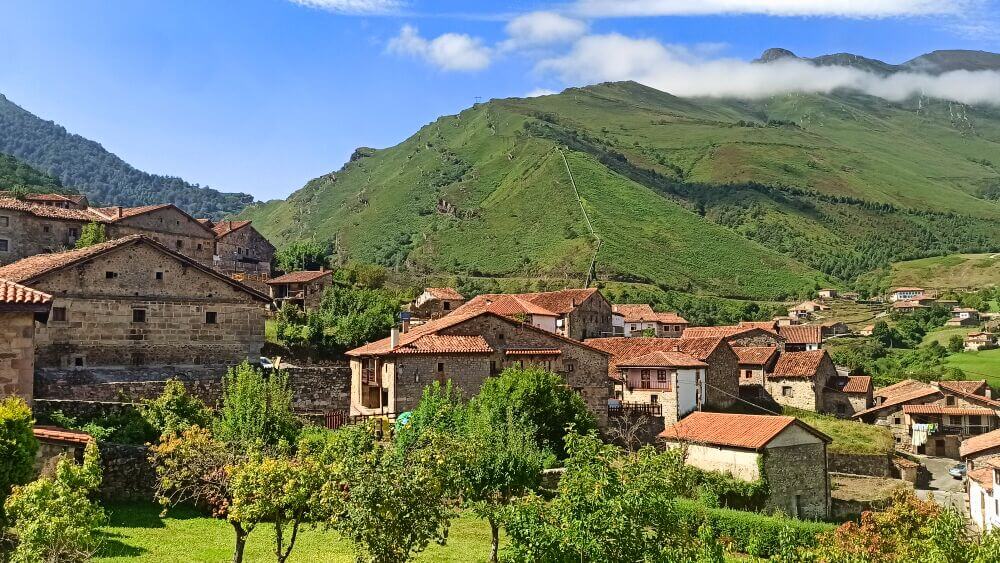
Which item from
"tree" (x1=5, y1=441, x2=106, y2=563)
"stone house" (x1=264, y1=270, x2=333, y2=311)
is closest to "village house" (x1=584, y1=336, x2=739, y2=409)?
"stone house" (x1=264, y1=270, x2=333, y2=311)

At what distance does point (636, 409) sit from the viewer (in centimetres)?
4362

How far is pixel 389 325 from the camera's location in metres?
50.9

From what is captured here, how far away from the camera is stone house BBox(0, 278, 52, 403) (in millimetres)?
18219

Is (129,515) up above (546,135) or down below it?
below

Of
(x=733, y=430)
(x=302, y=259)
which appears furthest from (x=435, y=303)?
(x=733, y=430)

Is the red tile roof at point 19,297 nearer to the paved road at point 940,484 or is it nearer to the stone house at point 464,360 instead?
the stone house at point 464,360

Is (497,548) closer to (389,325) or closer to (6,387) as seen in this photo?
(6,387)

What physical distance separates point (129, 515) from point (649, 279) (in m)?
100

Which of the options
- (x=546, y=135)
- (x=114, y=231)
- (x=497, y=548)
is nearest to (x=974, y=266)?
(x=546, y=135)

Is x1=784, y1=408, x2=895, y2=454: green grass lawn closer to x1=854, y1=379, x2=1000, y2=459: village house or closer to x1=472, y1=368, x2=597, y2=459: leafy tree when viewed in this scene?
x1=854, y1=379, x2=1000, y2=459: village house

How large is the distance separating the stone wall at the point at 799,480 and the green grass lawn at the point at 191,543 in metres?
18.1

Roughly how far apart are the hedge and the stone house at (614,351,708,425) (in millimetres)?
13894

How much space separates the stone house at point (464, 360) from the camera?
35.4m

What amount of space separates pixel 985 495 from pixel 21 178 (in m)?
127
